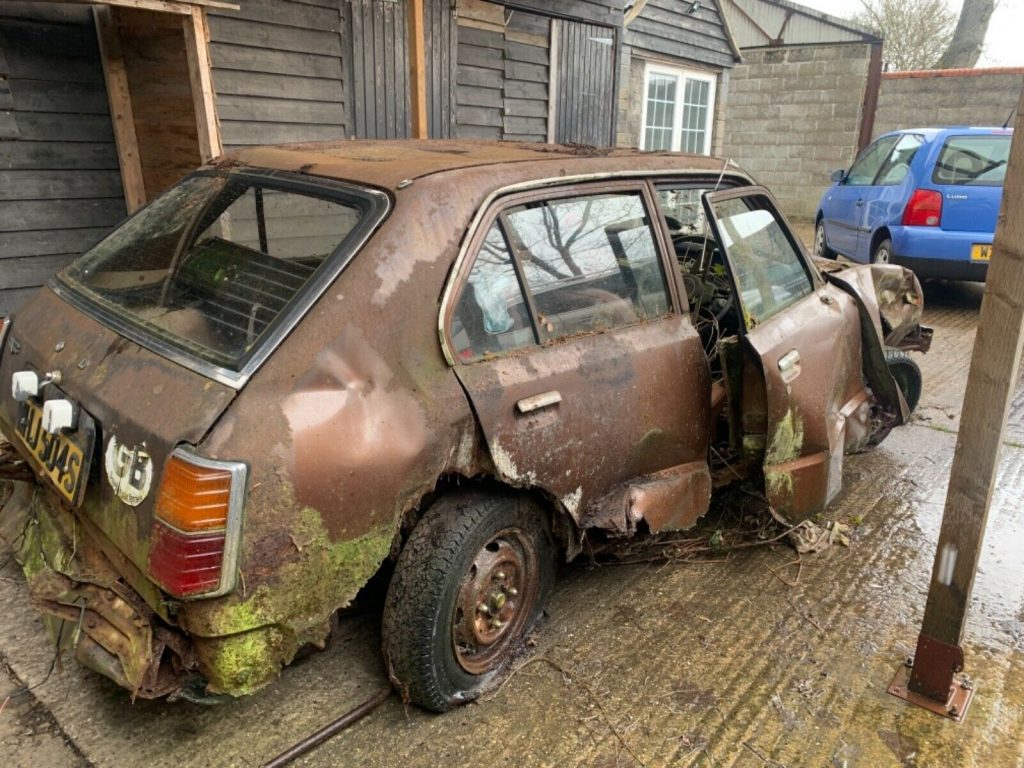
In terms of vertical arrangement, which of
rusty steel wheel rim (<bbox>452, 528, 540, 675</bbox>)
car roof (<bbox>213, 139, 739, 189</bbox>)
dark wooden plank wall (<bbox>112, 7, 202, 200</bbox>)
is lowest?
rusty steel wheel rim (<bbox>452, 528, 540, 675</bbox>)

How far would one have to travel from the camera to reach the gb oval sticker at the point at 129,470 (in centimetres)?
187

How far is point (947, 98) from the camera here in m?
13.5

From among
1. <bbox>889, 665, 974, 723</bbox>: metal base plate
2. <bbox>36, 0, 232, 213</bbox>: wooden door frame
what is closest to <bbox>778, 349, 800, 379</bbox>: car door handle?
<bbox>889, 665, 974, 723</bbox>: metal base plate

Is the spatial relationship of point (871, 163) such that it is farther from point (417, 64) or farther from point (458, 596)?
point (458, 596)

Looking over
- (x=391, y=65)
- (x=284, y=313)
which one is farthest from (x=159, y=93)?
(x=284, y=313)

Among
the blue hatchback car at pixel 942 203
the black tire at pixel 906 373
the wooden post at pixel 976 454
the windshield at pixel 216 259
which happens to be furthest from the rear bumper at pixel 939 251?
the windshield at pixel 216 259

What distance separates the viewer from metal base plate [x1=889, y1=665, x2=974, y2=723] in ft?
7.97

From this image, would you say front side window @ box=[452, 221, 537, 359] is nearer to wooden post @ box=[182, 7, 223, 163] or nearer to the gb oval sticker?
the gb oval sticker

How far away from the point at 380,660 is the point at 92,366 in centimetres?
136

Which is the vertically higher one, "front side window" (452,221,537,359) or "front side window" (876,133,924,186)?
"front side window" (876,133,924,186)

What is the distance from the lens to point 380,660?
8.54 feet

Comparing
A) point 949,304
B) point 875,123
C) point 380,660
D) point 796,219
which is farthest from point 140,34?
point 875,123

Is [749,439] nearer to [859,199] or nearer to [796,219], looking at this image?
[859,199]

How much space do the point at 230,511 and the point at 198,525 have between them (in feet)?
0.25
